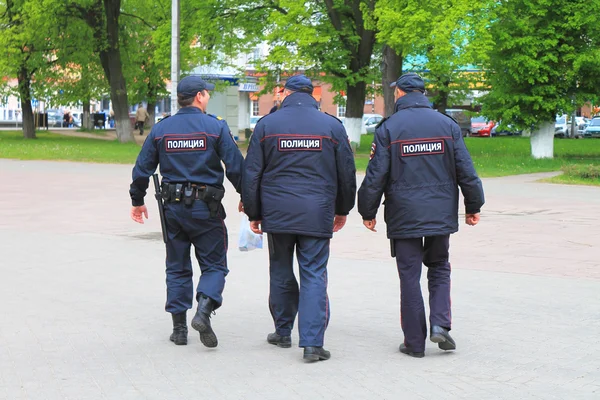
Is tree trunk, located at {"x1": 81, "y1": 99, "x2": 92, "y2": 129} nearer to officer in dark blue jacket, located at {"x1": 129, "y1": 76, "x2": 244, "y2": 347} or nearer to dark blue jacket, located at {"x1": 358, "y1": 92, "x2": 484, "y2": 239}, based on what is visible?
officer in dark blue jacket, located at {"x1": 129, "y1": 76, "x2": 244, "y2": 347}

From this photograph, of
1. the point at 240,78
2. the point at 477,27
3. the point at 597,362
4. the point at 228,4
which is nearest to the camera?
the point at 597,362

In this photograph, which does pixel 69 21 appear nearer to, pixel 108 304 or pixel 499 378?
pixel 108 304

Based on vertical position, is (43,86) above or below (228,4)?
below

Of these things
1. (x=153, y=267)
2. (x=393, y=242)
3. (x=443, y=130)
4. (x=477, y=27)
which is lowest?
(x=153, y=267)

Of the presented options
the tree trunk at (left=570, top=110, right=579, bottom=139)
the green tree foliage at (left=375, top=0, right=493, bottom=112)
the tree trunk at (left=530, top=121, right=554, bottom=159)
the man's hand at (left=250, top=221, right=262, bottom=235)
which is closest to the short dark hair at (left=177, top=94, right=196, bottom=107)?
the man's hand at (left=250, top=221, right=262, bottom=235)

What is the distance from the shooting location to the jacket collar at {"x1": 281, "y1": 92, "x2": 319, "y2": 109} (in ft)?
22.3

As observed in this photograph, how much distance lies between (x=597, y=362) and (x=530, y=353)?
0.44 meters

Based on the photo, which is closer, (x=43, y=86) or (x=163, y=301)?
(x=163, y=301)

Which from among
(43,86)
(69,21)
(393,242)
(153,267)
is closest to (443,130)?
(393,242)

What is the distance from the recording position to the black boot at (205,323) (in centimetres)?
677

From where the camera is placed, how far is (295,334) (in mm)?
7438

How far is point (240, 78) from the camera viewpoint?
42.5 m

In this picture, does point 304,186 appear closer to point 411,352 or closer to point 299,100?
point 299,100

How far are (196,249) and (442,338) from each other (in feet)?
5.56
